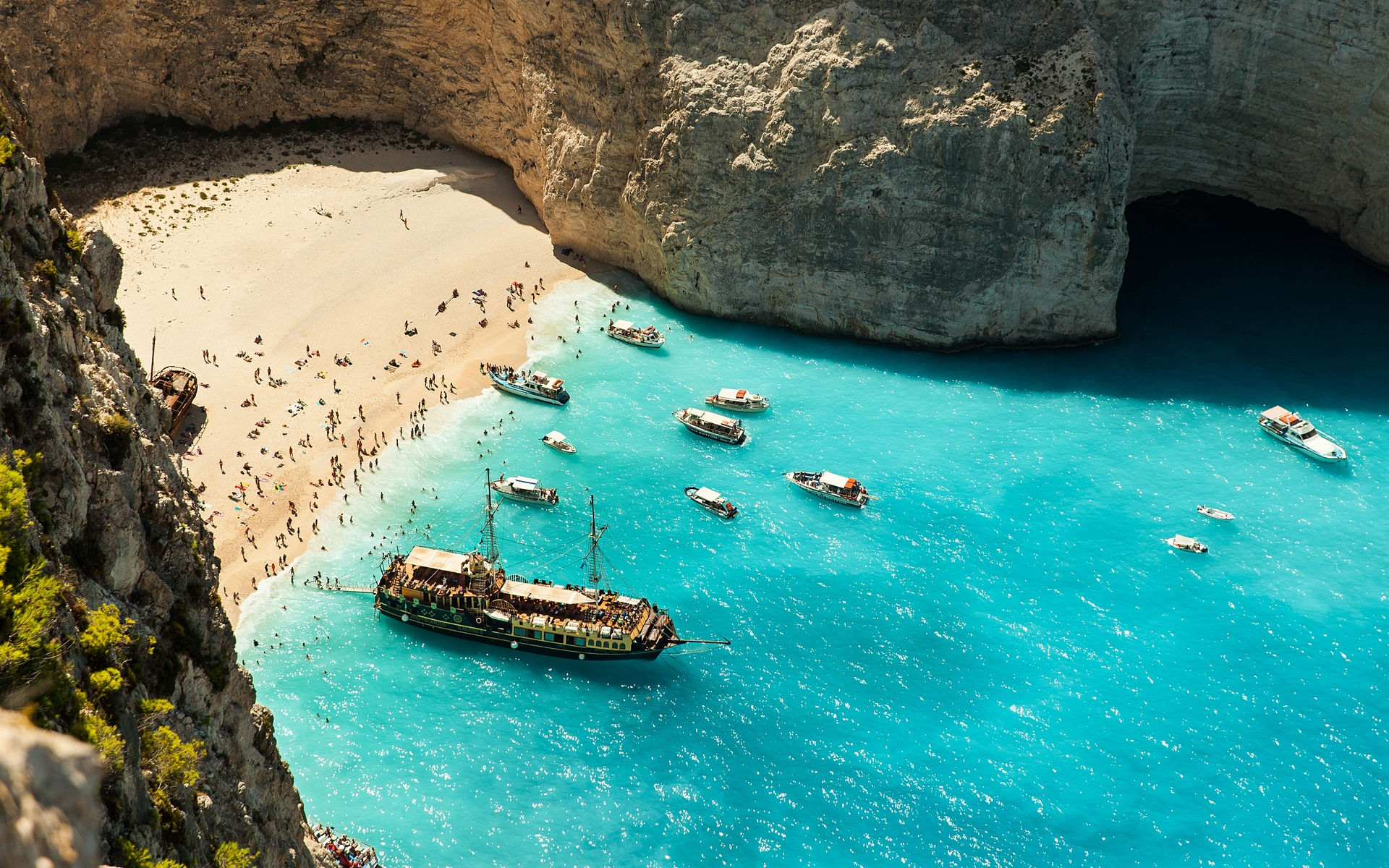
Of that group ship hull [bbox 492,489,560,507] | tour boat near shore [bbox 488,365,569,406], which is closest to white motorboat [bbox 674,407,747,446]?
tour boat near shore [bbox 488,365,569,406]

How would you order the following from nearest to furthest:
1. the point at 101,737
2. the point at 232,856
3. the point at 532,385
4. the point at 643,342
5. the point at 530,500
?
the point at 101,737, the point at 232,856, the point at 530,500, the point at 532,385, the point at 643,342

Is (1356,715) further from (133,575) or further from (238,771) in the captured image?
(133,575)

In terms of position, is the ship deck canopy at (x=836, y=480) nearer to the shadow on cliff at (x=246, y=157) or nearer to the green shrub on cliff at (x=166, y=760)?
the shadow on cliff at (x=246, y=157)

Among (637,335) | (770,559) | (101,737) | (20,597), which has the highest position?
(20,597)

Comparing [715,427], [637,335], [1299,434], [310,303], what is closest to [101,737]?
[715,427]

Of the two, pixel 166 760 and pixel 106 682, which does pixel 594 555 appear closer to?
pixel 166 760

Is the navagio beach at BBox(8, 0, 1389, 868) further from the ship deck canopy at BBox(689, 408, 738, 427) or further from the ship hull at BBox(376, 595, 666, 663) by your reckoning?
the ship deck canopy at BBox(689, 408, 738, 427)

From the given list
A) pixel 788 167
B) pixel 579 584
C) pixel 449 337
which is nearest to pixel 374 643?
pixel 579 584

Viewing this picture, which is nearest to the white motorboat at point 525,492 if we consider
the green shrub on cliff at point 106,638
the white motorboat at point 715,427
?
the white motorboat at point 715,427
